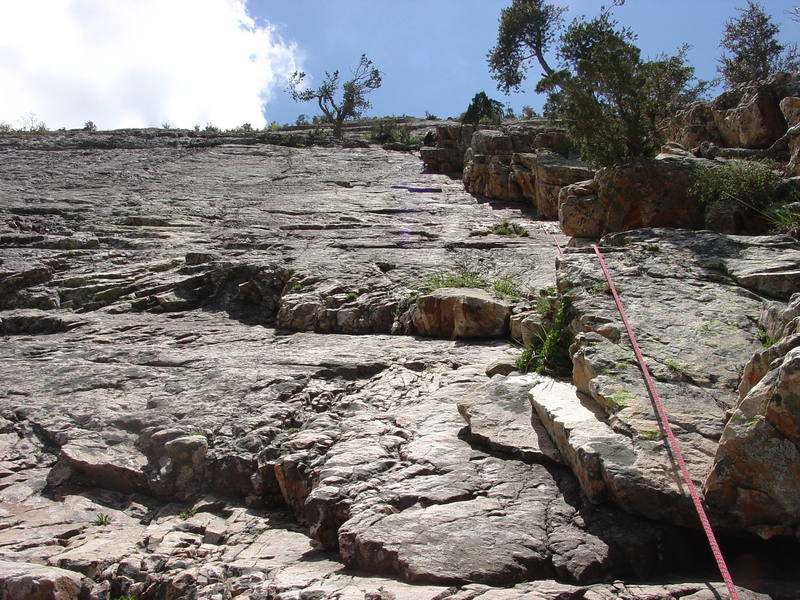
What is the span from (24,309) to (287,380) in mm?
4786

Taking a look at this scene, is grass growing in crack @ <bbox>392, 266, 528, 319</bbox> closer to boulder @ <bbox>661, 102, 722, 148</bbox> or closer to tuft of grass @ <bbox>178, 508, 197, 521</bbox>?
tuft of grass @ <bbox>178, 508, 197, 521</bbox>

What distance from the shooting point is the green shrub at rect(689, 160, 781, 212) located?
6.55m

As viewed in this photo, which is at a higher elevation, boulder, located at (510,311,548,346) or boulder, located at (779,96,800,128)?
boulder, located at (779,96,800,128)

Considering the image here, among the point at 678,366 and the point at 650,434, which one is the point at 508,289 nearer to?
the point at 678,366

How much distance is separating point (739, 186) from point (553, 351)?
143 inches

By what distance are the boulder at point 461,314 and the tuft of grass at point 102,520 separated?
12.3 ft

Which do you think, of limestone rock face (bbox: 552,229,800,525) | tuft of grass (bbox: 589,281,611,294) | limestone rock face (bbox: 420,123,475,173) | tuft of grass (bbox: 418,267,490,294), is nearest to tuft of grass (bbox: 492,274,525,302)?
tuft of grass (bbox: 418,267,490,294)

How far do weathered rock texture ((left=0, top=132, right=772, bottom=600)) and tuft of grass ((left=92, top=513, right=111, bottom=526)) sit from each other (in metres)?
0.01

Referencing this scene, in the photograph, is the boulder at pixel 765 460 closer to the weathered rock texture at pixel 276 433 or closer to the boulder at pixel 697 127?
the weathered rock texture at pixel 276 433

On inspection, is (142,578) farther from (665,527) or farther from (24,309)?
(24,309)

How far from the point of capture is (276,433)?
475cm

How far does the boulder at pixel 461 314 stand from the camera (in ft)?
20.8

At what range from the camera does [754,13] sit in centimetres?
2014

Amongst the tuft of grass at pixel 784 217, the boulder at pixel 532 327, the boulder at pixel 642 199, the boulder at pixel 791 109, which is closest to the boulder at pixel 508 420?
the boulder at pixel 532 327
